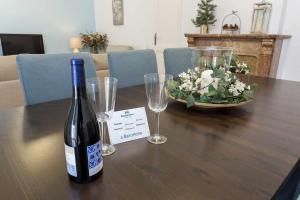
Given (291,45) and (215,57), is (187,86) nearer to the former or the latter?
(215,57)

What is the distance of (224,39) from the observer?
289 cm

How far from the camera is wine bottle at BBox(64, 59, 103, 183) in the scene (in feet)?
1.53

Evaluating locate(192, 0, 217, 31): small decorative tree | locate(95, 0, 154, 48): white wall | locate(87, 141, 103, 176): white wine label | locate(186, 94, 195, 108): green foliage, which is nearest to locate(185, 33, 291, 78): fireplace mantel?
locate(192, 0, 217, 31): small decorative tree

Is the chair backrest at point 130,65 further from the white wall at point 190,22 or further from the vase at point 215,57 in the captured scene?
the white wall at point 190,22

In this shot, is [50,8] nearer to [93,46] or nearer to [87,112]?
[93,46]

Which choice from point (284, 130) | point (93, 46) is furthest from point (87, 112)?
point (93, 46)

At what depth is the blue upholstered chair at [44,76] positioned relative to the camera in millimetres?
1114

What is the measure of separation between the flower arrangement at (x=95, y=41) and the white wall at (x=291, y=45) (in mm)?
3636

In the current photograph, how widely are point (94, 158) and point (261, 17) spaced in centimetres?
286

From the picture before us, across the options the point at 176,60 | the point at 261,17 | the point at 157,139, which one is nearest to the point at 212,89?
the point at 157,139

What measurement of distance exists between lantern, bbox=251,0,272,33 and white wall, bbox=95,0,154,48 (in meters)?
1.81

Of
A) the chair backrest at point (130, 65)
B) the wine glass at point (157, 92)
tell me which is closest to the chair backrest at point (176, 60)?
the chair backrest at point (130, 65)

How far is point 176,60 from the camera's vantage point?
1.86 m

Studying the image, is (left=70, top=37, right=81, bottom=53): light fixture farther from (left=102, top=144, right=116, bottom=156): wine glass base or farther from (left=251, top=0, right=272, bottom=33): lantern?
(left=102, top=144, right=116, bottom=156): wine glass base
